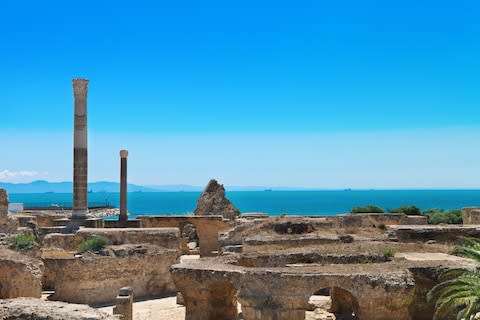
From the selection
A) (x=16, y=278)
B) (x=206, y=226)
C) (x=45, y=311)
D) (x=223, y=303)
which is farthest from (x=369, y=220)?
(x=45, y=311)

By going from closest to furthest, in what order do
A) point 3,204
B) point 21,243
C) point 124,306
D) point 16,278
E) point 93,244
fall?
point 124,306
point 16,278
point 21,243
point 93,244
point 3,204

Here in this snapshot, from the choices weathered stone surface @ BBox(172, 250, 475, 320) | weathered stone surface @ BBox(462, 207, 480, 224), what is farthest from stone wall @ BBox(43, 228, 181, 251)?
weathered stone surface @ BBox(462, 207, 480, 224)

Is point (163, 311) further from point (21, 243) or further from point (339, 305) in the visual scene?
point (21, 243)

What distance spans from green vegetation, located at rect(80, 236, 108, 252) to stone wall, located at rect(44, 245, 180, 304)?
0.51 m

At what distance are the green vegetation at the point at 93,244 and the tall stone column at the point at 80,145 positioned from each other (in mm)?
7046

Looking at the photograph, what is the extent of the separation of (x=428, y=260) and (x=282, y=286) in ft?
15.5

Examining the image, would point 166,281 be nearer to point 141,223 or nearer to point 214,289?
point 214,289

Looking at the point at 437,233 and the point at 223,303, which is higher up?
the point at 437,233

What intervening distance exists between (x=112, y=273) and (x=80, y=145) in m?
10.3

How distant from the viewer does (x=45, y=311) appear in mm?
10125

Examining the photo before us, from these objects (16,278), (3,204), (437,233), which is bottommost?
(16,278)

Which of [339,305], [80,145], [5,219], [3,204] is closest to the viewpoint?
[339,305]

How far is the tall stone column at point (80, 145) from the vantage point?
31219mm

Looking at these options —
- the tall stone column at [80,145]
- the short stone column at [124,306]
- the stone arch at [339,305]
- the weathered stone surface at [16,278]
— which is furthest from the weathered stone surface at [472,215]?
the weathered stone surface at [16,278]
